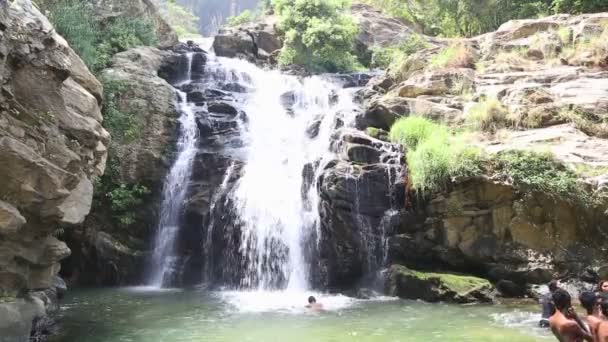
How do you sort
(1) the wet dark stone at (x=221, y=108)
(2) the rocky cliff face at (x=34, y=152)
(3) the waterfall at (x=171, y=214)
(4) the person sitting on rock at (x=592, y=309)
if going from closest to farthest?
1. (4) the person sitting on rock at (x=592, y=309)
2. (2) the rocky cliff face at (x=34, y=152)
3. (3) the waterfall at (x=171, y=214)
4. (1) the wet dark stone at (x=221, y=108)

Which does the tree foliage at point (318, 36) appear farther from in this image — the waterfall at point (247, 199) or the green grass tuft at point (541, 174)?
the green grass tuft at point (541, 174)

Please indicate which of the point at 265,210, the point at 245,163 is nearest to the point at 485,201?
the point at 265,210

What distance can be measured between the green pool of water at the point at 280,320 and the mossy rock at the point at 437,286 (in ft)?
1.81

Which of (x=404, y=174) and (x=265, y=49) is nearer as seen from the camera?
(x=404, y=174)

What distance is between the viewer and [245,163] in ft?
55.9

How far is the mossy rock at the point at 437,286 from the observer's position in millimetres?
12094

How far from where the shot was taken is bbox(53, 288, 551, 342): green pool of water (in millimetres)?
8953

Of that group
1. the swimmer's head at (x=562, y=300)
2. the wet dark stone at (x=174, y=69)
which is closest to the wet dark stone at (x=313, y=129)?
the wet dark stone at (x=174, y=69)

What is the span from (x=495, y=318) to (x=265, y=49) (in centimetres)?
2313

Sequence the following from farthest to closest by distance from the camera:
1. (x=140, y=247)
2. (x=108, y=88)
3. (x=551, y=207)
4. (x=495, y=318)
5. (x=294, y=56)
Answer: (x=294, y=56), (x=108, y=88), (x=140, y=247), (x=551, y=207), (x=495, y=318)

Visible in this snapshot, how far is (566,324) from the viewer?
5.09m

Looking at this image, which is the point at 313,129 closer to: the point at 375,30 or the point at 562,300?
the point at 562,300

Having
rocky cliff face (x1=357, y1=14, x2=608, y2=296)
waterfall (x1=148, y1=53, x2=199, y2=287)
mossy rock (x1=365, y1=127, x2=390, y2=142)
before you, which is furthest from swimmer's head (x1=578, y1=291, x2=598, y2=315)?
waterfall (x1=148, y1=53, x2=199, y2=287)

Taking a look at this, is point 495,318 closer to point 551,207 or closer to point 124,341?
point 551,207
